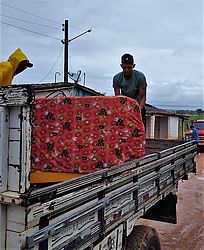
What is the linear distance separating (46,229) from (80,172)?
1409 millimetres

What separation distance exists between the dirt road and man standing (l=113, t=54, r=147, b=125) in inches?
86.9

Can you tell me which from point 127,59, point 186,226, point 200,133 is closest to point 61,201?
point 127,59

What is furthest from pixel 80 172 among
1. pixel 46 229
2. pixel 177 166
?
pixel 177 166

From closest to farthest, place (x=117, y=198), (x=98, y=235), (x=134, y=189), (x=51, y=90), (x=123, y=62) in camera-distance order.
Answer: (x=98, y=235) < (x=117, y=198) < (x=134, y=189) < (x=123, y=62) < (x=51, y=90)

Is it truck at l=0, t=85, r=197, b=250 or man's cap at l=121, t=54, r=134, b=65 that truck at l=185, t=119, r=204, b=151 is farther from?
truck at l=0, t=85, r=197, b=250

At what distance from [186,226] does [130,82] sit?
9.77 ft

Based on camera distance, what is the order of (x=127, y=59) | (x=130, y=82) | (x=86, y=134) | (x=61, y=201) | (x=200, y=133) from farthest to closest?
(x=200, y=133) < (x=130, y=82) < (x=127, y=59) < (x=86, y=134) < (x=61, y=201)

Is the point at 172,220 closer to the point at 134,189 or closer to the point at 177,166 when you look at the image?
the point at 177,166

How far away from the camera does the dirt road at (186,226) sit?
514cm

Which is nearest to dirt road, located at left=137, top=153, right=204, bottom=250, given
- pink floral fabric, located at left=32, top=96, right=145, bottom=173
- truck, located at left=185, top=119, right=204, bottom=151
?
pink floral fabric, located at left=32, top=96, right=145, bottom=173

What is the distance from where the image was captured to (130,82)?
4836 mm

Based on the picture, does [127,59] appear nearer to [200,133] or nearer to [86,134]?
[86,134]

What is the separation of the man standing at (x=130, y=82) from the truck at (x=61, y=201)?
1.68 m

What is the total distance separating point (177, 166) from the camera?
4.33 m
